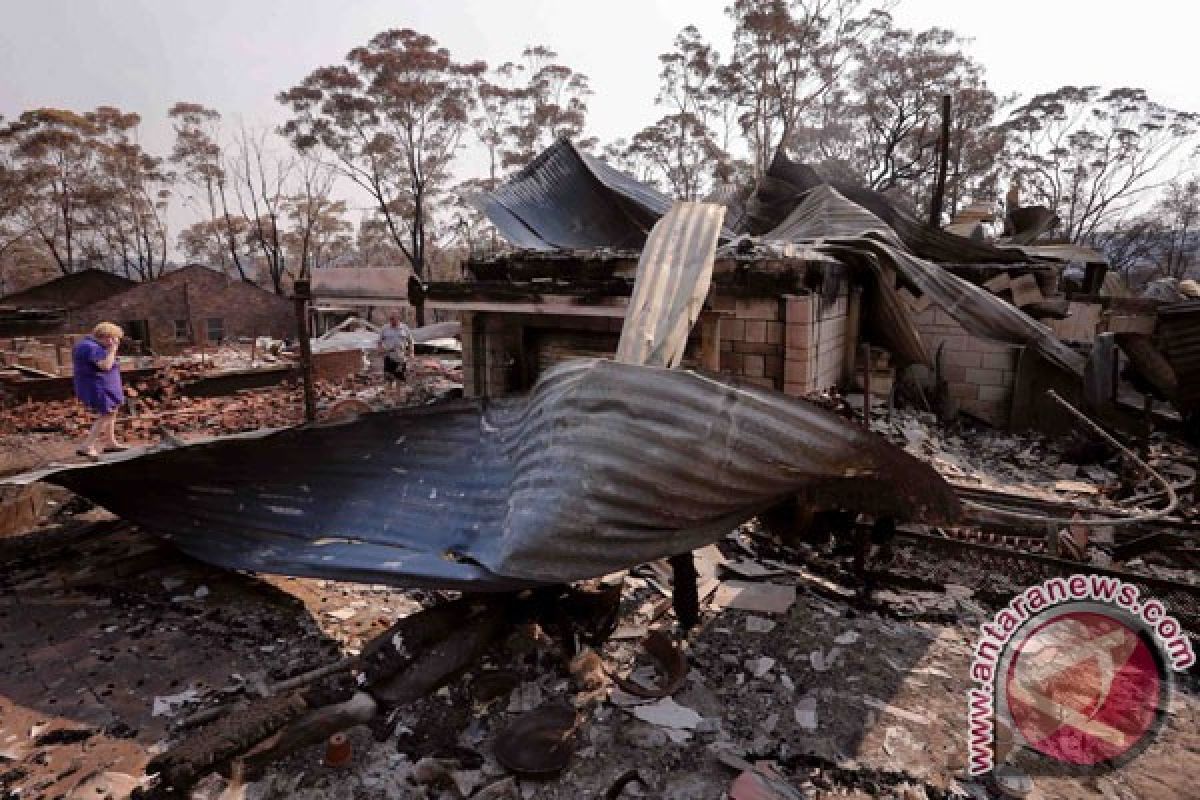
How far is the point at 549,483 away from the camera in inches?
96.0

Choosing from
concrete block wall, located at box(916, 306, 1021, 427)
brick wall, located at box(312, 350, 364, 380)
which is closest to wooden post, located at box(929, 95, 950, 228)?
concrete block wall, located at box(916, 306, 1021, 427)

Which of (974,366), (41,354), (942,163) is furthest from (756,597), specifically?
(41,354)

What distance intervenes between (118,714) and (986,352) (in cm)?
995

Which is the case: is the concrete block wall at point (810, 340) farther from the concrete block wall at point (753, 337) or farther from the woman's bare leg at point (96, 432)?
the woman's bare leg at point (96, 432)

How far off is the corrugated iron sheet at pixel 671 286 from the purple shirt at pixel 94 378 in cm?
608

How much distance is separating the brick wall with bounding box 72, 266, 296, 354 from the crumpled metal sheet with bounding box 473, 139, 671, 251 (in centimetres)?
1644

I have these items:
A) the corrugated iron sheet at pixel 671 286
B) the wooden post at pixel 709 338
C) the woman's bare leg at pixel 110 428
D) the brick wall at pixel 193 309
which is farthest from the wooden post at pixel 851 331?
the brick wall at pixel 193 309

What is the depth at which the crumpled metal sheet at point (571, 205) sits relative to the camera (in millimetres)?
9234

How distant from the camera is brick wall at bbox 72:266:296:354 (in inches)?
861

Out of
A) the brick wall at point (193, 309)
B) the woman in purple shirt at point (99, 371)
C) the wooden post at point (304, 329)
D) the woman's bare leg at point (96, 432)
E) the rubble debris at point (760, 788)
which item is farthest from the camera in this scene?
the brick wall at point (193, 309)

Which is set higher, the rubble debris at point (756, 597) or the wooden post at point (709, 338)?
the wooden post at point (709, 338)

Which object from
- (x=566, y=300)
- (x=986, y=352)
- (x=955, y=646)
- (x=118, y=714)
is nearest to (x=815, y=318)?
(x=566, y=300)

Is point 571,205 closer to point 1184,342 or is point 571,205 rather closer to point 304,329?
point 304,329

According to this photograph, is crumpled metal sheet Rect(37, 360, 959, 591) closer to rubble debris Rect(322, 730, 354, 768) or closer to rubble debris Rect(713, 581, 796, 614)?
rubble debris Rect(322, 730, 354, 768)
